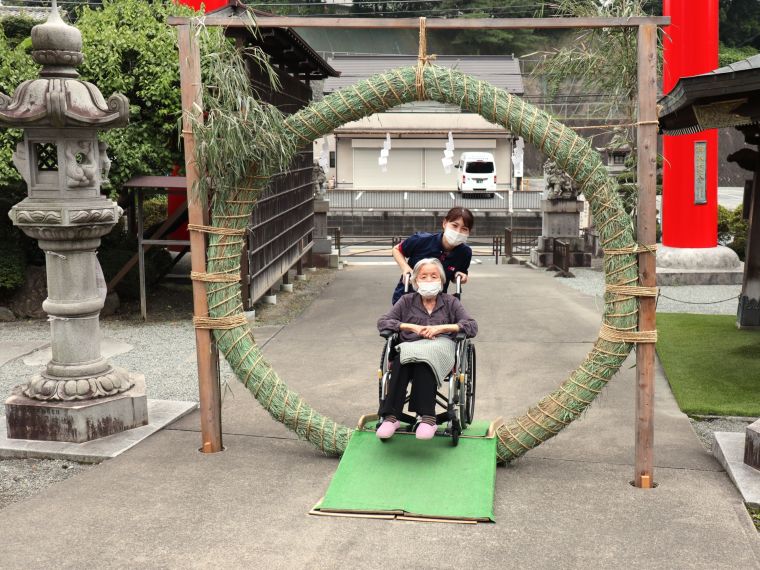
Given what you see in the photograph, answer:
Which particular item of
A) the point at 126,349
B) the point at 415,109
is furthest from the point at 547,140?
the point at 415,109

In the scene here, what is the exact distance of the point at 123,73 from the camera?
37.5 ft

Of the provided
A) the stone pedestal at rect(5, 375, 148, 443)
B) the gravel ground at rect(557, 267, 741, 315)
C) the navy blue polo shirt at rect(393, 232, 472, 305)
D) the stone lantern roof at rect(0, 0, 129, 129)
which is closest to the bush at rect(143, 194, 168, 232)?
the gravel ground at rect(557, 267, 741, 315)

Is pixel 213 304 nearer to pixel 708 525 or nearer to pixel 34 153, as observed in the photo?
pixel 34 153

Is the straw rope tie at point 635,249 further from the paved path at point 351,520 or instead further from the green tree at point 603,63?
the paved path at point 351,520

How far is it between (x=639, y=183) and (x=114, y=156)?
7834mm

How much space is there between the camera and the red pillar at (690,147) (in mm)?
15062

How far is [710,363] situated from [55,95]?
705 centimetres

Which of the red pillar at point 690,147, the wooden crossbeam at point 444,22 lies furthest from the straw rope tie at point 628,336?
the red pillar at point 690,147

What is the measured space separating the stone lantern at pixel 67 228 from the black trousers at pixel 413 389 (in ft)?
8.12

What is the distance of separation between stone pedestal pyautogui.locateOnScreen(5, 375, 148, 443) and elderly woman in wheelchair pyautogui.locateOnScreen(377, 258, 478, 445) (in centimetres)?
242

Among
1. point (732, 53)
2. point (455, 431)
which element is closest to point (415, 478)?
point (455, 431)

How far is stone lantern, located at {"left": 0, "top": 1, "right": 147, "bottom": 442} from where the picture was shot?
6363 millimetres

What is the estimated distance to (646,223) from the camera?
5395mm

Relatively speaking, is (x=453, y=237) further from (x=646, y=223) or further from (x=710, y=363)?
(x=710, y=363)
